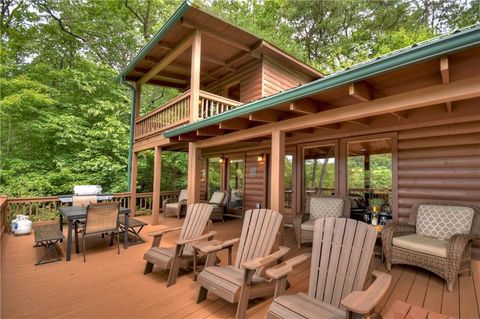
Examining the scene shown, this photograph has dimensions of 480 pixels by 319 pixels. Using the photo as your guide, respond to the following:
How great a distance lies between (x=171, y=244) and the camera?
4.80 metres

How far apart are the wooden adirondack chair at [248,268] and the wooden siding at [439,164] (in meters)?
2.91

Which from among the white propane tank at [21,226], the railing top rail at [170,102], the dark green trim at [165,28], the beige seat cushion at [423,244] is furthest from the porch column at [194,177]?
the white propane tank at [21,226]

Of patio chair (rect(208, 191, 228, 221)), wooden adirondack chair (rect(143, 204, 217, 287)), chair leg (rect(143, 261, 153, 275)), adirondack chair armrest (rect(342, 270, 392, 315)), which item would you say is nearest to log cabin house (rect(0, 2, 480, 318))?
chair leg (rect(143, 261, 153, 275))

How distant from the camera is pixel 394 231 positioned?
11.5 feet

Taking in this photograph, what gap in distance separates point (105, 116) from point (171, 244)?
291 inches

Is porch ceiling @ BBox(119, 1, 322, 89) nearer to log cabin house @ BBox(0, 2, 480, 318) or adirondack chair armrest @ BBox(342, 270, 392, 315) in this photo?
log cabin house @ BBox(0, 2, 480, 318)

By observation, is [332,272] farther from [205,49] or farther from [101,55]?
[101,55]

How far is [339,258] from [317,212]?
Result: 9.17 feet

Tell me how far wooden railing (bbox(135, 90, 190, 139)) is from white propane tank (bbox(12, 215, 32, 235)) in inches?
140

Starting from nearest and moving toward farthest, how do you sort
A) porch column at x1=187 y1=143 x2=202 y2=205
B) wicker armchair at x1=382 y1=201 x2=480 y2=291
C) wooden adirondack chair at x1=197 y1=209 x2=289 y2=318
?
wooden adirondack chair at x1=197 y1=209 x2=289 y2=318 < wicker armchair at x1=382 y1=201 x2=480 y2=291 < porch column at x1=187 y1=143 x2=202 y2=205

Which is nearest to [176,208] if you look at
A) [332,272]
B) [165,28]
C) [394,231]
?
[165,28]

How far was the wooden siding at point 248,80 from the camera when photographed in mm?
6848

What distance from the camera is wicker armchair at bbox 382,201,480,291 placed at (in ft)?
9.43

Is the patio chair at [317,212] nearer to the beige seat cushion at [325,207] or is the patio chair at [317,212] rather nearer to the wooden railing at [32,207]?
the beige seat cushion at [325,207]
